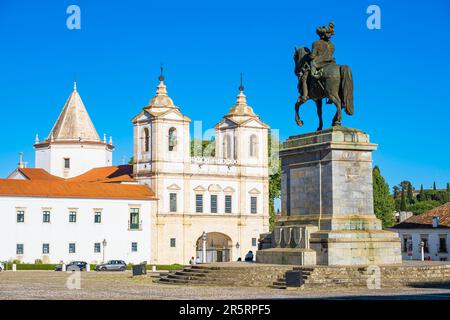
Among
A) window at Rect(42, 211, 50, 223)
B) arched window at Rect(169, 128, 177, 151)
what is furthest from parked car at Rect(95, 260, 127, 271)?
arched window at Rect(169, 128, 177, 151)

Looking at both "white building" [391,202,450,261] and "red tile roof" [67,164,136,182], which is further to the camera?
"red tile roof" [67,164,136,182]

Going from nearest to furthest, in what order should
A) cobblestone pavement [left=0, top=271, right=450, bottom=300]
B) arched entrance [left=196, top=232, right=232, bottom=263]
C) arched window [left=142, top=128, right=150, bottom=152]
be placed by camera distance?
cobblestone pavement [left=0, top=271, right=450, bottom=300]
arched window [left=142, top=128, right=150, bottom=152]
arched entrance [left=196, top=232, right=232, bottom=263]

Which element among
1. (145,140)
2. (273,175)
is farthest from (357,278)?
(273,175)

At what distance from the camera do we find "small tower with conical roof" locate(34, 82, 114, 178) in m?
96.9

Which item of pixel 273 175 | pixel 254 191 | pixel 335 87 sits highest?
pixel 273 175

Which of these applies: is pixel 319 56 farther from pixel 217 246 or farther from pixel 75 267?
pixel 217 246

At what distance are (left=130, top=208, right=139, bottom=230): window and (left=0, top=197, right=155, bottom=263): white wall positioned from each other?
0.42 meters

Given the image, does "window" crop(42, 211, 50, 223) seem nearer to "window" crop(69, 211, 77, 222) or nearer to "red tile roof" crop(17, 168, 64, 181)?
"window" crop(69, 211, 77, 222)

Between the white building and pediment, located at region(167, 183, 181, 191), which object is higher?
pediment, located at region(167, 183, 181, 191)

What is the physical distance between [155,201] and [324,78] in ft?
156

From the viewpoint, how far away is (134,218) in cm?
7944

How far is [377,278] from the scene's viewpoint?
29.1 meters

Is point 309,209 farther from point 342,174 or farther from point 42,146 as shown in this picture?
point 42,146

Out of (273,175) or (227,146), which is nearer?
(227,146)
